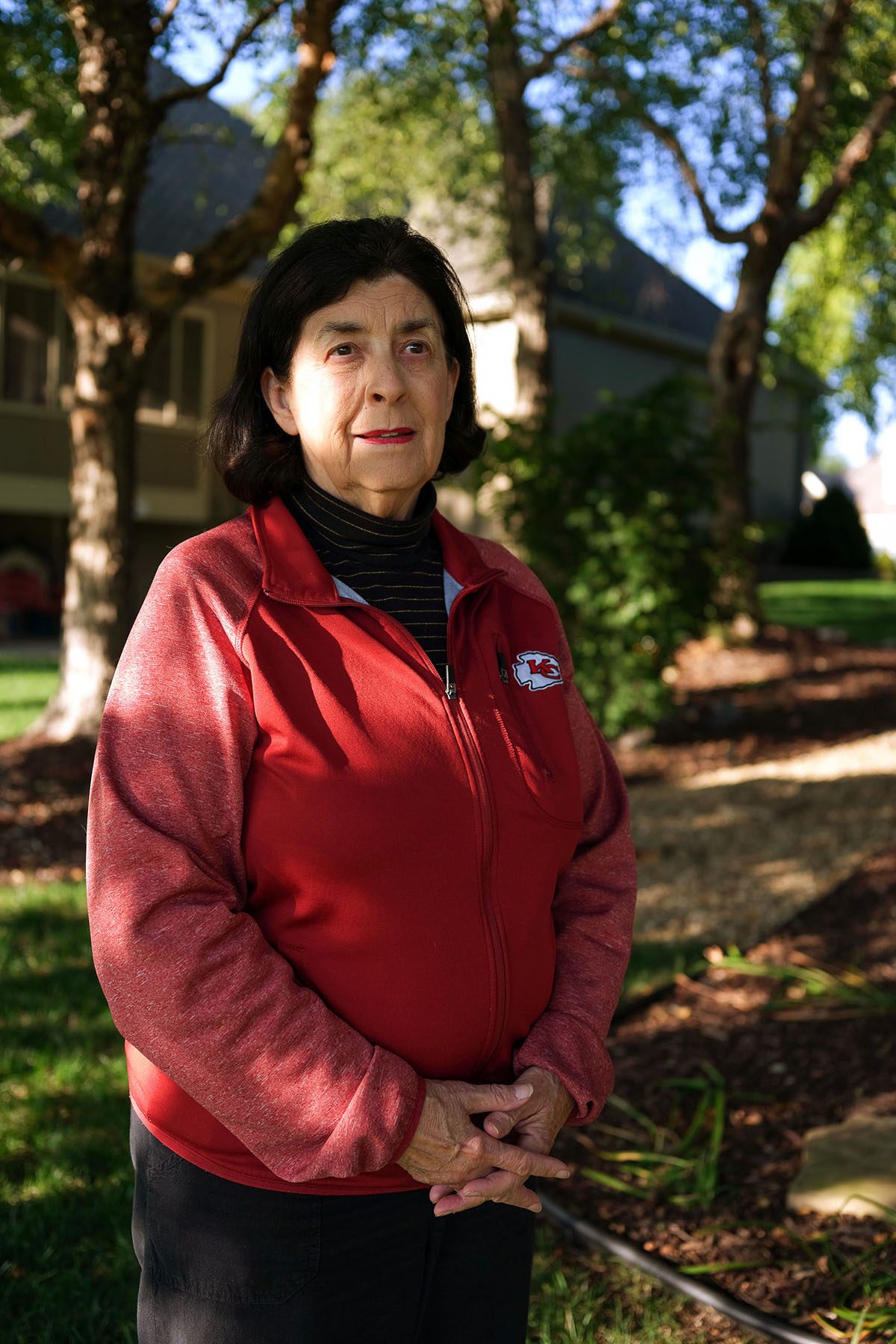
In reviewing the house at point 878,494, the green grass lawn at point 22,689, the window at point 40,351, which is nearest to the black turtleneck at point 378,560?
the green grass lawn at point 22,689

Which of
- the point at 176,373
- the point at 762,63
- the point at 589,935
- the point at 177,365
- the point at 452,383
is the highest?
the point at 762,63

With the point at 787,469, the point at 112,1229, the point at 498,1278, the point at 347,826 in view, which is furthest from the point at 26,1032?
the point at 787,469

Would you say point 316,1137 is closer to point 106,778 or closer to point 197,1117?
point 197,1117

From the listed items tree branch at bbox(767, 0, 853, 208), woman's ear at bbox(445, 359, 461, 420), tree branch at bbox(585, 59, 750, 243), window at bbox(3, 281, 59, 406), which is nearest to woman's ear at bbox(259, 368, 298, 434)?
woman's ear at bbox(445, 359, 461, 420)

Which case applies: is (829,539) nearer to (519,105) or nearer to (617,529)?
(519,105)

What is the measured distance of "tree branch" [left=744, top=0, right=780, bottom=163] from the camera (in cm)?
1160

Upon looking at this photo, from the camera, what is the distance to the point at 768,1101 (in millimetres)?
3912

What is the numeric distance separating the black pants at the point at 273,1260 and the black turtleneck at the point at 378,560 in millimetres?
776

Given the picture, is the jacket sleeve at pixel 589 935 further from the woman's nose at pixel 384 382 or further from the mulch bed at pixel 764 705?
the mulch bed at pixel 764 705

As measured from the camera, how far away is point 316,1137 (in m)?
1.57

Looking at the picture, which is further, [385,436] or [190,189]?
[190,189]

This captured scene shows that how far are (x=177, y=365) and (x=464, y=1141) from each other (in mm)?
17978

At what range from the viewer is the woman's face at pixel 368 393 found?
1.82 meters

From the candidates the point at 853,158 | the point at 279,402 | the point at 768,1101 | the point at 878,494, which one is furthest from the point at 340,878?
the point at 878,494
